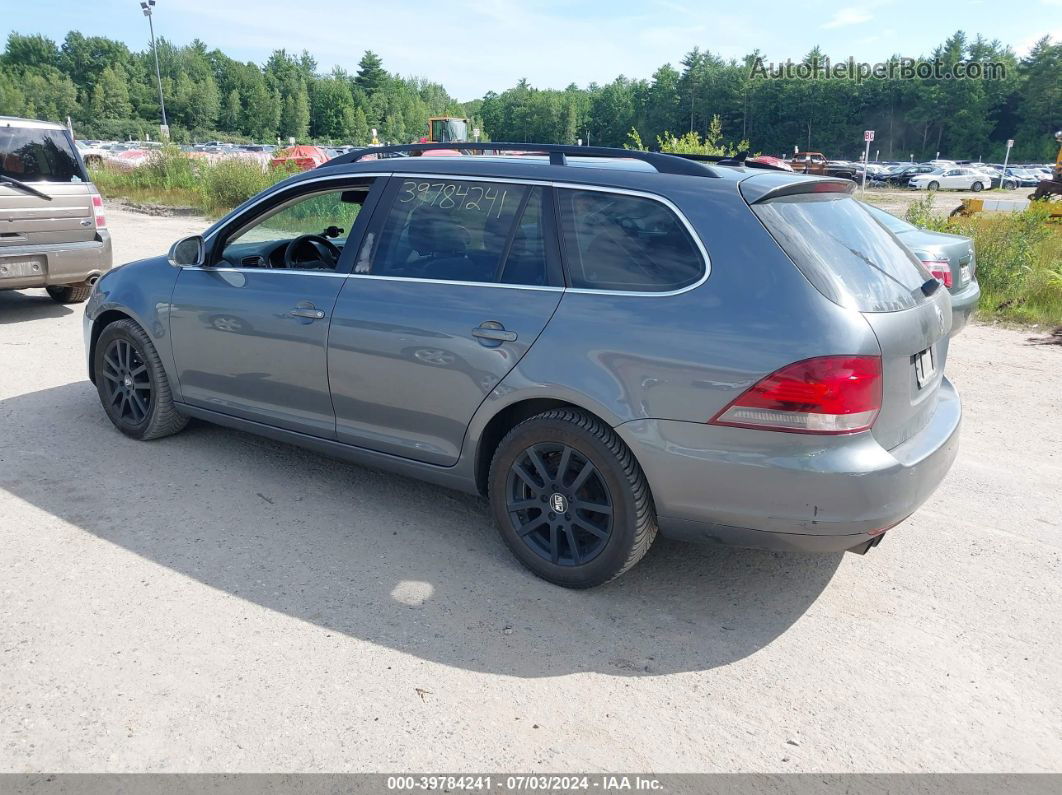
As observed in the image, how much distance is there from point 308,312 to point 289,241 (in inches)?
44.9

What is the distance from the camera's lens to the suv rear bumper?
9.50ft

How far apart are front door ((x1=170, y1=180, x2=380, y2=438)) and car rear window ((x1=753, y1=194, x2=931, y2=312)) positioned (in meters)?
2.07

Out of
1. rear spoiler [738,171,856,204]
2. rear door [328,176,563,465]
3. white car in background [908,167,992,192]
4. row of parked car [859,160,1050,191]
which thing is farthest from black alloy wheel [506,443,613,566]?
white car in background [908,167,992,192]

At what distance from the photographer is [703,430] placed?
302 centimetres

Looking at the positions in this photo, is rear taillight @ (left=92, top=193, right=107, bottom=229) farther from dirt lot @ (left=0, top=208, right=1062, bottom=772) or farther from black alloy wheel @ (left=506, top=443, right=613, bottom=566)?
A: black alloy wheel @ (left=506, top=443, right=613, bottom=566)

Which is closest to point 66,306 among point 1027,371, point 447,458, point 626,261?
point 447,458

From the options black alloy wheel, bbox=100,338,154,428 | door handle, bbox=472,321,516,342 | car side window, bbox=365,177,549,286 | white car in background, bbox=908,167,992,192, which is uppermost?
car side window, bbox=365,177,549,286

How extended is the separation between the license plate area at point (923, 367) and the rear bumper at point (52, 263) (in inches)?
319

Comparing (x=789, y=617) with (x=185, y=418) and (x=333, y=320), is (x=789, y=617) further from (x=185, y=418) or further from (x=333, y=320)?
(x=185, y=418)

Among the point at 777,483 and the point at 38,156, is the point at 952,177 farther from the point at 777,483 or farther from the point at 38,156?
the point at 777,483

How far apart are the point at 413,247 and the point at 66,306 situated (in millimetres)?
7204

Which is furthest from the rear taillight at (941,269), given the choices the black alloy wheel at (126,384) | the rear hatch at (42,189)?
the rear hatch at (42,189)

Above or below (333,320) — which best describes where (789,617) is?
below

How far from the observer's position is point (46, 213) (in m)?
8.12
